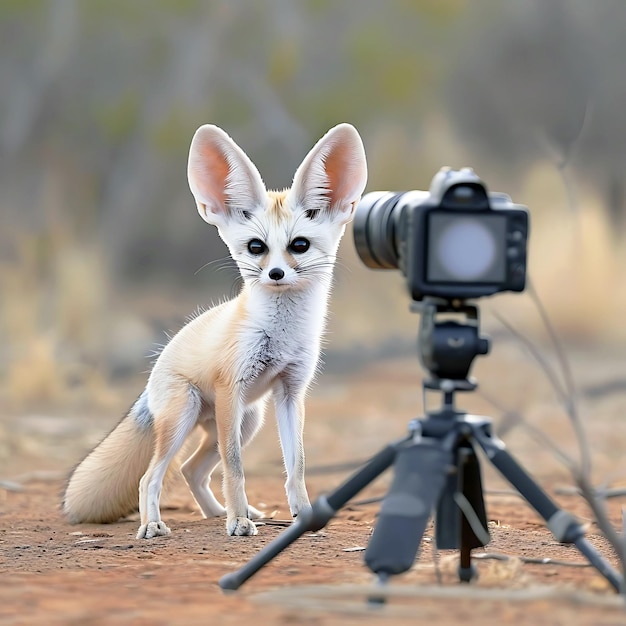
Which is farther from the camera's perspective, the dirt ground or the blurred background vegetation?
the blurred background vegetation

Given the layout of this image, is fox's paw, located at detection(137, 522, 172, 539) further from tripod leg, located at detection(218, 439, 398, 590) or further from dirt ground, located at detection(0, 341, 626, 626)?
tripod leg, located at detection(218, 439, 398, 590)

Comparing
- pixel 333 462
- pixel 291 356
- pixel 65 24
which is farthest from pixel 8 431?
pixel 65 24

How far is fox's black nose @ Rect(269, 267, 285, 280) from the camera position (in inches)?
151

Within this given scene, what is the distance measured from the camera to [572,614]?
2.65 meters

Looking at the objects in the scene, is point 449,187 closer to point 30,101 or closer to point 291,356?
point 291,356

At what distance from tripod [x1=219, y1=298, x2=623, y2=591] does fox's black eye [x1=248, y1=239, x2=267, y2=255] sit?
3.92ft

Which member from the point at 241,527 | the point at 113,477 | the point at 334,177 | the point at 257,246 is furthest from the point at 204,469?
the point at 334,177

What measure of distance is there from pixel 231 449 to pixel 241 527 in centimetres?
29

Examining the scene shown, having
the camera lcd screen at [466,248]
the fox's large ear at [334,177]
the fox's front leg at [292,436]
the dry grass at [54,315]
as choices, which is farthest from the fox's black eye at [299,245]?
the dry grass at [54,315]

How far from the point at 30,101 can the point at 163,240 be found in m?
2.39

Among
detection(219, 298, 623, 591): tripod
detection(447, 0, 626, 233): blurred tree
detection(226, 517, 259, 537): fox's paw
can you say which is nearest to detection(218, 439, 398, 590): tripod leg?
detection(219, 298, 623, 591): tripod

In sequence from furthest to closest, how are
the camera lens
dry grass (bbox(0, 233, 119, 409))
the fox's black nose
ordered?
dry grass (bbox(0, 233, 119, 409)) < the fox's black nose < the camera lens

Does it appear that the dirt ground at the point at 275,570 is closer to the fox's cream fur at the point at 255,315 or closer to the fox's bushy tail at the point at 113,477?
the fox's bushy tail at the point at 113,477

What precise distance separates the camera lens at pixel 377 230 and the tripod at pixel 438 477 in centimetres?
26
